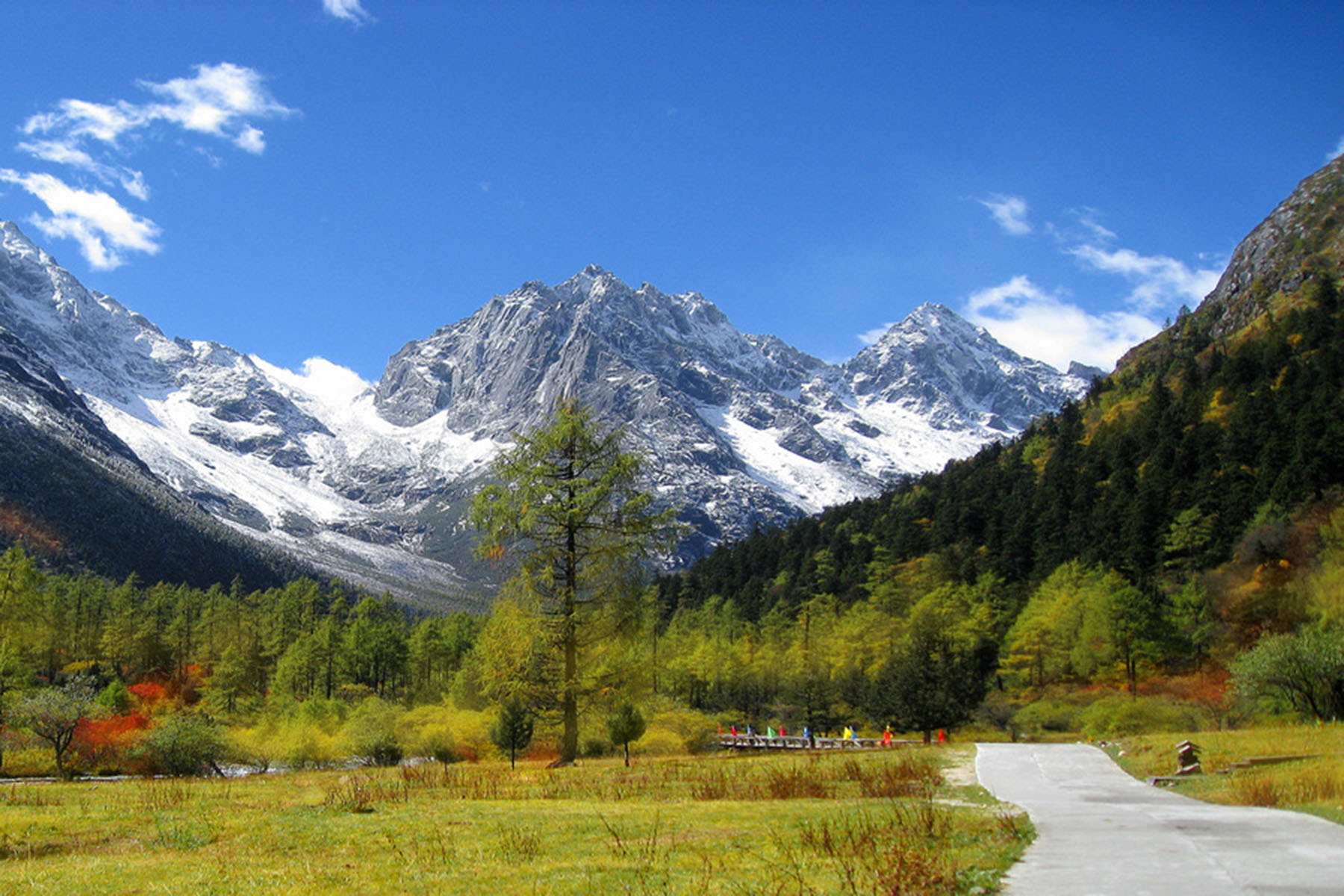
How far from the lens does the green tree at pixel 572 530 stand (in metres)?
27.7

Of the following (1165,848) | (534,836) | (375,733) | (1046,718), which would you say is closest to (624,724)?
(375,733)

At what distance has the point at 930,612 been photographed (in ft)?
A: 231

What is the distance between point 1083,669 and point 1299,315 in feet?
175

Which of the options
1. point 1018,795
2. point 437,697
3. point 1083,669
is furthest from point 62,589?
point 1018,795

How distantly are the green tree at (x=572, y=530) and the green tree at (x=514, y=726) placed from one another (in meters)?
2.64

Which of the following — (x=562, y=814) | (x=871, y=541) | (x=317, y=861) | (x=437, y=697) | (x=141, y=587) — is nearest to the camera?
(x=317, y=861)

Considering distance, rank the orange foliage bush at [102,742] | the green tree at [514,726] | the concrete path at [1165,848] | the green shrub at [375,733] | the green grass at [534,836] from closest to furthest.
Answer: the concrete path at [1165,848] < the green grass at [534,836] < the green tree at [514,726] < the orange foliage bush at [102,742] < the green shrub at [375,733]

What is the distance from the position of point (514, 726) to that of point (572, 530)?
26.4ft

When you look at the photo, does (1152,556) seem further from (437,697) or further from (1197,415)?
(437,697)

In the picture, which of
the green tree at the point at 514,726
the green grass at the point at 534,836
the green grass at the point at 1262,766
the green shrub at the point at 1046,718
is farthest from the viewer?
the green shrub at the point at 1046,718

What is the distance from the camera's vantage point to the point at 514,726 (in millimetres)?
30969

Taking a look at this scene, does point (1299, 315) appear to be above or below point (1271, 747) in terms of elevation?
above

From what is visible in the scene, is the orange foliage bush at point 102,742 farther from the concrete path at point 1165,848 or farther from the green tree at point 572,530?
the concrete path at point 1165,848

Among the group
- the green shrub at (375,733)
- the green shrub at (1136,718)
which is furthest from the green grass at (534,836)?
the green shrub at (1136,718)
